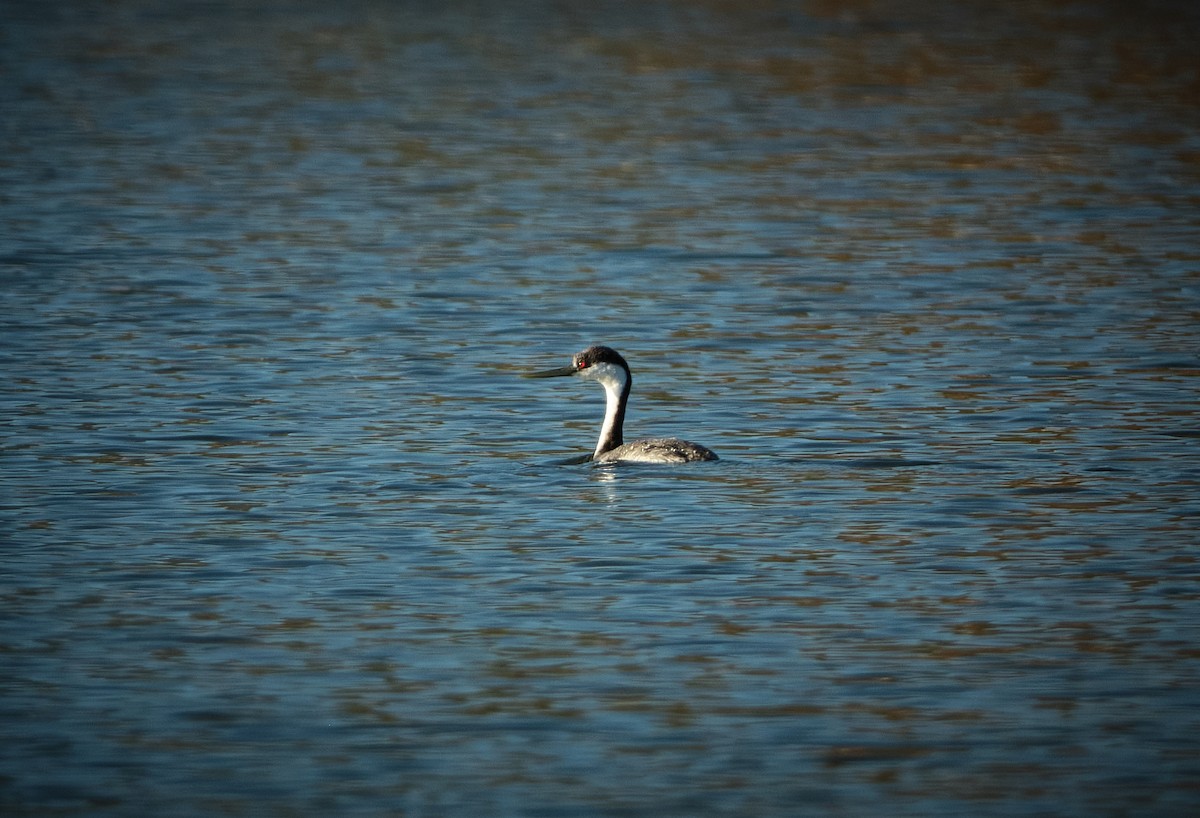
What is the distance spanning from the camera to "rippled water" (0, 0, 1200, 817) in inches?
386

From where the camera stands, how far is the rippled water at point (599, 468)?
980cm

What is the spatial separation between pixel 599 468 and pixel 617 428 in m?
0.54

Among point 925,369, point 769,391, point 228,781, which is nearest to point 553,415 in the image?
point 769,391

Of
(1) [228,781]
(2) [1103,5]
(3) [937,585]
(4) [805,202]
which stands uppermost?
(2) [1103,5]

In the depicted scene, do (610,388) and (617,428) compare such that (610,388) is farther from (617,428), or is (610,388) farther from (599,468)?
(599,468)

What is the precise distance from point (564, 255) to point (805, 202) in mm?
5058

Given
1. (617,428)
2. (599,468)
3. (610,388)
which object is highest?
(610,388)

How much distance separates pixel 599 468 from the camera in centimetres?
1598

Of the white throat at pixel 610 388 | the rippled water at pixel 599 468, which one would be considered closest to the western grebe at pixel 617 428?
the white throat at pixel 610 388

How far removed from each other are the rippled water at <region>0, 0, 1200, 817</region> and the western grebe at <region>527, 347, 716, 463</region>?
0.88ft

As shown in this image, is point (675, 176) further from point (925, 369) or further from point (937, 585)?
point (937, 585)

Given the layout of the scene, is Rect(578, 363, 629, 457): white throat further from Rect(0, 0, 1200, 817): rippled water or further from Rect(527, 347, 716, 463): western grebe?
Rect(0, 0, 1200, 817): rippled water

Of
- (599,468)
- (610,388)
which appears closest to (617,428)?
(610,388)

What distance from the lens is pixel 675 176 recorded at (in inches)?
1313
